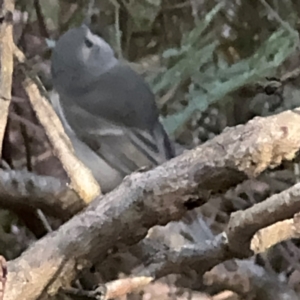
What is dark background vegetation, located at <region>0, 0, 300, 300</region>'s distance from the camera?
0.81m

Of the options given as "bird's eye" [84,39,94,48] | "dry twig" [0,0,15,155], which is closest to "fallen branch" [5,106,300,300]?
"dry twig" [0,0,15,155]

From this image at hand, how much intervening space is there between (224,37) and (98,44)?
189 millimetres

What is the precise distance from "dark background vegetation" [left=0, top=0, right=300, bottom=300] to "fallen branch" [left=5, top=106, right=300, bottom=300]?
275mm

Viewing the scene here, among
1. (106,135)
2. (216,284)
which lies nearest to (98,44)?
(106,135)

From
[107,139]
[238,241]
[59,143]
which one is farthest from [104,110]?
[238,241]

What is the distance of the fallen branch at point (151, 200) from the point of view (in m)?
0.39

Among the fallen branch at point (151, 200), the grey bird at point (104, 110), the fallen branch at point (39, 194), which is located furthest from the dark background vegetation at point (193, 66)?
the fallen branch at point (151, 200)

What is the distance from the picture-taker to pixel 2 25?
0.58m

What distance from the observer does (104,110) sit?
0.84m

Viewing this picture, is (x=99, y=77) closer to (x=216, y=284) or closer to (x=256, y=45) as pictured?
(x=256, y=45)

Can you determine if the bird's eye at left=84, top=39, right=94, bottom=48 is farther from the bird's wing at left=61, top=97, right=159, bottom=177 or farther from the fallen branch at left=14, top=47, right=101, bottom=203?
the fallen branch at left=14, top=47, right=101, bottom=203

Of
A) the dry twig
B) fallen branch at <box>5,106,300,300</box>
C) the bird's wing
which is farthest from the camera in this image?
the bird's wing

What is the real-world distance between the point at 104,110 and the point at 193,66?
0.13 metres

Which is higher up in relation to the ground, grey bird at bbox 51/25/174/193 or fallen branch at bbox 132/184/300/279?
grey bird at bbox 51/25/174/193
